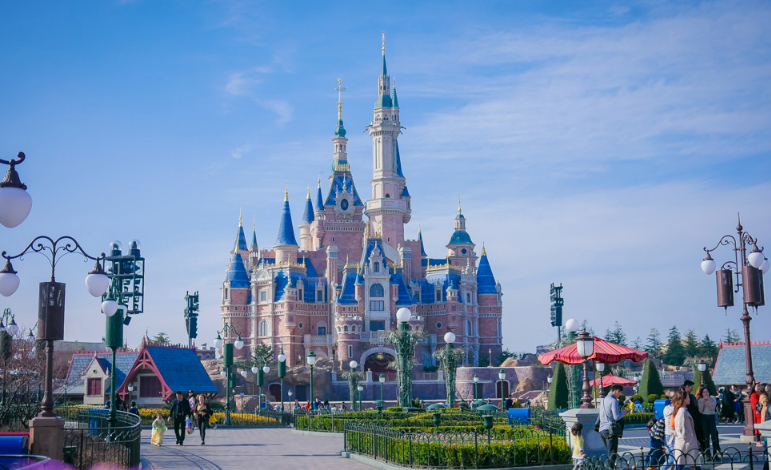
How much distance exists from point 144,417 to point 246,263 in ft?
175

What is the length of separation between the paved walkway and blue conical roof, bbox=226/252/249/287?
53445 millimetres

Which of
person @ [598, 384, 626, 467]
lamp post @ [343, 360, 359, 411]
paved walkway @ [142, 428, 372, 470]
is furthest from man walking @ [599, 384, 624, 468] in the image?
lamp post @ [343, 360, 359, 411]

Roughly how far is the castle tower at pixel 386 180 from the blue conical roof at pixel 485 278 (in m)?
8.21

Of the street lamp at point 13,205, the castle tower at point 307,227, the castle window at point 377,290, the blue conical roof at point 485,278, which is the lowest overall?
the street lamp at point 13,205

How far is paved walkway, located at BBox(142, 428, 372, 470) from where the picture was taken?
54.7 feet

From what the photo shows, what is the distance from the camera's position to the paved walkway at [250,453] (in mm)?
16688

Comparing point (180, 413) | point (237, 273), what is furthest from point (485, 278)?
point (180, 413)

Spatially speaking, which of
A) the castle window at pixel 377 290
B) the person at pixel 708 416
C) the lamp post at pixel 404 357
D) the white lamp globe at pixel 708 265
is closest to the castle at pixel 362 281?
the castle window at pixel 377 290

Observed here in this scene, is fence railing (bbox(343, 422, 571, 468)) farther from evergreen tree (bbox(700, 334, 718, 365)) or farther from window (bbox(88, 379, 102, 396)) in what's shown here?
evergreen tree (bbox(700, 334, 718, 365))

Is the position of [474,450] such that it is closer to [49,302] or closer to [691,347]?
[49,302]

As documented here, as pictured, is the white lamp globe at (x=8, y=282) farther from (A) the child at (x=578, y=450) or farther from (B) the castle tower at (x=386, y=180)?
(B) the castle tower at (x=386, y=180)

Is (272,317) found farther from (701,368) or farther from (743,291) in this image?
(743,291)

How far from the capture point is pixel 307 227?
86750 mm

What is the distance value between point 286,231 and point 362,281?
10.7 m
